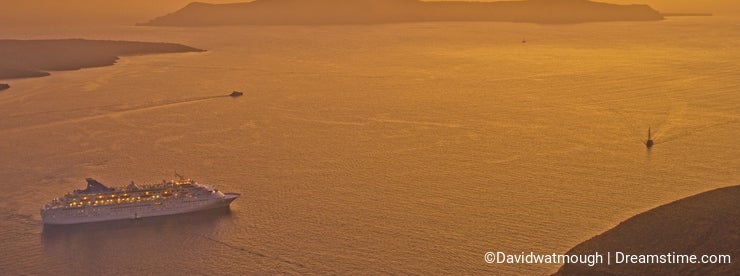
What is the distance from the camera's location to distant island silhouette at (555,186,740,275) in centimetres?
1409

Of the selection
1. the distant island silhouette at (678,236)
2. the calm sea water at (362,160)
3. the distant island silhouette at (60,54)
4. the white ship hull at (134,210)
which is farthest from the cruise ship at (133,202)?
the distant island silhouette at (60,54)

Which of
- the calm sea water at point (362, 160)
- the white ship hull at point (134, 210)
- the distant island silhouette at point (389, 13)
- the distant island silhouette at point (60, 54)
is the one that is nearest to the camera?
the calm sea water at point (362, 160)

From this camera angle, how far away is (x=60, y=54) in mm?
62594

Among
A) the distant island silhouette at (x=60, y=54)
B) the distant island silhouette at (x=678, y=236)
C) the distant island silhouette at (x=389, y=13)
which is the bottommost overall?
the distant island silhouette at (x=678, y=236)

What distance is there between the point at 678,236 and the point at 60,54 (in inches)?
2249

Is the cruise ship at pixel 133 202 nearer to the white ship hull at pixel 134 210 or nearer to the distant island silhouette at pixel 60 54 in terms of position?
the white ship hull at pixel 134 210

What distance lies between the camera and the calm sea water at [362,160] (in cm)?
1673

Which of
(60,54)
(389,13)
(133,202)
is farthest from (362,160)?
(389,13)

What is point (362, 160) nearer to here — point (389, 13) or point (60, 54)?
point (60, 54)

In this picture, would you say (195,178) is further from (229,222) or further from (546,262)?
(546,262)

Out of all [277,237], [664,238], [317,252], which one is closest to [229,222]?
[277,237]

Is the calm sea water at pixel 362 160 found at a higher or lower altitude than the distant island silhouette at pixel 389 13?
lower

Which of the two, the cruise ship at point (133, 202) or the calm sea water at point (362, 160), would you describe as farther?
the cruise ship at point (133, 202)

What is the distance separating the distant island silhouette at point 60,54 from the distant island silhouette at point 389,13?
68.0m
